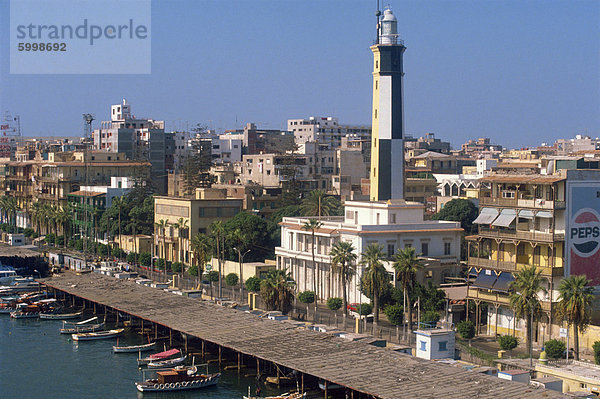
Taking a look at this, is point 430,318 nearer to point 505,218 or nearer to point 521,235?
point 521,235

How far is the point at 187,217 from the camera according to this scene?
339 feet

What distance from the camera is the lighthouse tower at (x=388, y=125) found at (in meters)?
84.5

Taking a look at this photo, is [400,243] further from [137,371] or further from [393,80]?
[137,371]

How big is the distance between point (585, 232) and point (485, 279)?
7.36m

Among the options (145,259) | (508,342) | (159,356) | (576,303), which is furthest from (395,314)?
(145,259)

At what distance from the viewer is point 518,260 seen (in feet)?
209

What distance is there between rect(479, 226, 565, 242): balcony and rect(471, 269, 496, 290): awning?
2557mm

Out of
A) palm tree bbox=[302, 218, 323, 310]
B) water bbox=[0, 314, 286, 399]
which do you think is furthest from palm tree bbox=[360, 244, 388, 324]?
water bbox=[0, 314, 286, 399]

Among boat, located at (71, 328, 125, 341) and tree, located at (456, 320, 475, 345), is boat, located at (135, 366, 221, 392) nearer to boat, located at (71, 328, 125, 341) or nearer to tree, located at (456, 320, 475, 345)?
tree, located at (456, 320, 475, 345)

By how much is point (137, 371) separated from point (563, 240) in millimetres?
29037

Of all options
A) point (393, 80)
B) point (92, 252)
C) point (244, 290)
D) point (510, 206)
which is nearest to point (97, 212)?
point (92, 252)

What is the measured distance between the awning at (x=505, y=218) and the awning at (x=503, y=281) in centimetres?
339

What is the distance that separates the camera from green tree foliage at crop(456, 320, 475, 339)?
61.3m

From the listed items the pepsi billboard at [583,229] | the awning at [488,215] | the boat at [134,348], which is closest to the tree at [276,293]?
the boat at [134,348]
